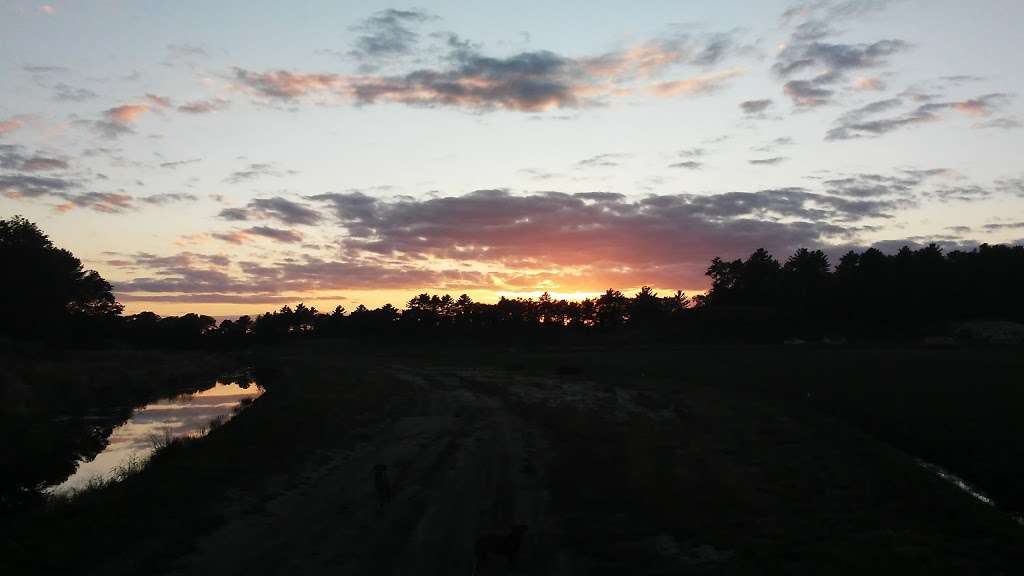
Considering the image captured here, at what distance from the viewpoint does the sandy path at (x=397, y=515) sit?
13.9 m

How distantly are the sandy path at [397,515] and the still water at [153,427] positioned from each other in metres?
10.1

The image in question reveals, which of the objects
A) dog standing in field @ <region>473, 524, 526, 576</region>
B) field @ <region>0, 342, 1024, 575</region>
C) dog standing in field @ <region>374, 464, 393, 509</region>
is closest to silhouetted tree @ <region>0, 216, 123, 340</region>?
field @ <region>0, 342, 1024, 575</region>

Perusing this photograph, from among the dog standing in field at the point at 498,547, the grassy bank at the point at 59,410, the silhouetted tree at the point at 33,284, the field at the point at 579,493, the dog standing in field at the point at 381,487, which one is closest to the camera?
the dog standing in field at the point at 498,547

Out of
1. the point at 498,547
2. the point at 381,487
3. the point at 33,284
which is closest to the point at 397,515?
the point at 381,487

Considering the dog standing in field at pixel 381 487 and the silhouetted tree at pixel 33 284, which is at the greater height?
the silhouetted tree at pixel 33 284

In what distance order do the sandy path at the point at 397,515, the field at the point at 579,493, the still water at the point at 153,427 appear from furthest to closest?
the still water at the point at 153,427 < the field at the point at 579,493 < the sandy path at the point at 397,515

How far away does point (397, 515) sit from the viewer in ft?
57.4

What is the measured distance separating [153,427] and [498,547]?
116 feet

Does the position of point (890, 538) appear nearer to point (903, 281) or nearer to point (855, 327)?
point (855, 327)

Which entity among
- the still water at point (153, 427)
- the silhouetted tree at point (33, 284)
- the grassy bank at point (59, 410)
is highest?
the silhouetted tree at point (33, 284)

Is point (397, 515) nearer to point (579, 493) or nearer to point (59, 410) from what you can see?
point (579, 493)

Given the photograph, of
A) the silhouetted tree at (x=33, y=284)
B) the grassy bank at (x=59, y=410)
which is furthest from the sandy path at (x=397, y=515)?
the silhouetted tree at (x=33, y=284)

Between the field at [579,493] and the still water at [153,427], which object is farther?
the still water at [153,427]

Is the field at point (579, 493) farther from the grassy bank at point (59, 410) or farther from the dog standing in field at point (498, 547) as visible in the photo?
the grassy bank at point (59, 410)
